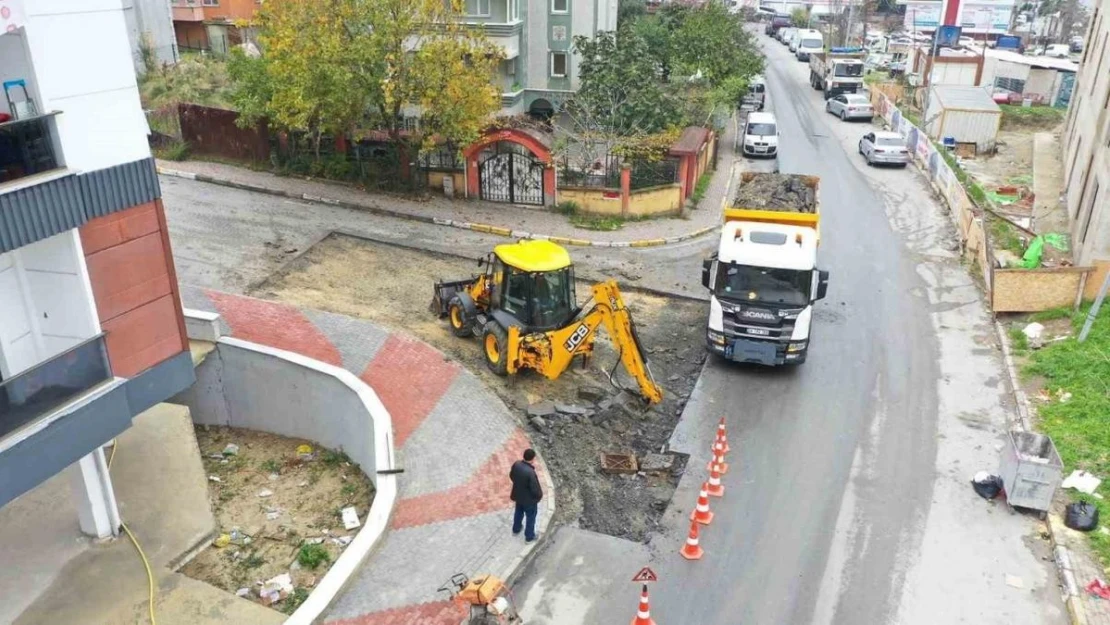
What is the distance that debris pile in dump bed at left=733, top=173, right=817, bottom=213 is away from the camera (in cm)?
1836

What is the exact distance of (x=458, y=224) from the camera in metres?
22.8

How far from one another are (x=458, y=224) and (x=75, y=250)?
14.1 m

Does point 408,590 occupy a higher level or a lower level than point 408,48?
lower

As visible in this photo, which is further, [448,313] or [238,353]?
[448,313]

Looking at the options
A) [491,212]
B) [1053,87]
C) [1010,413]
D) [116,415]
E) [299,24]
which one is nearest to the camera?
[116,415]

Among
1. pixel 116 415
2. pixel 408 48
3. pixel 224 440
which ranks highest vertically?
pixel 408 48

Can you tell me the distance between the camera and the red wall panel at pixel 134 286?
31.1 ft

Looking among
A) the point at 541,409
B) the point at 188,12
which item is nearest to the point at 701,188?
the point at 541,409

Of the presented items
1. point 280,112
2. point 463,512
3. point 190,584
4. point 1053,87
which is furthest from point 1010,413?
point 1053,87

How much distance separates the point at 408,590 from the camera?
32.1 ft

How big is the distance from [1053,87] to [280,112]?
40.9m

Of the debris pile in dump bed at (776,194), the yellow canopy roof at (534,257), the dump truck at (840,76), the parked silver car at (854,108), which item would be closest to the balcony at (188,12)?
the parked silver car at (854,108)

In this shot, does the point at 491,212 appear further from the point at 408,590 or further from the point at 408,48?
the point at 408,590

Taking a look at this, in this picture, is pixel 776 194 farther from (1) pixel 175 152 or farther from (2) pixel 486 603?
(1) pixel 175 152
